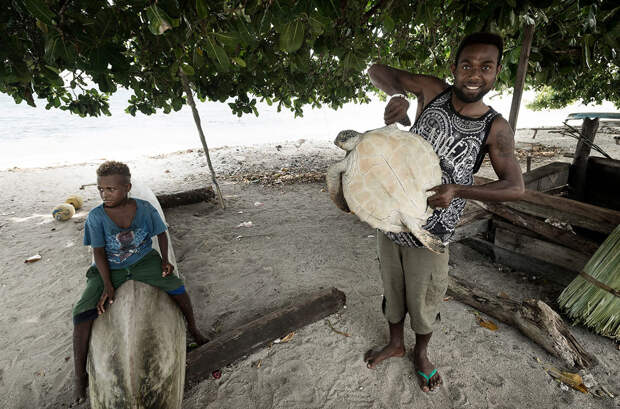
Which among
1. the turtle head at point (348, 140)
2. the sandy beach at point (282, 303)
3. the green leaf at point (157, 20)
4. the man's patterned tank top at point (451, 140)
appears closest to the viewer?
the green leaf at point (157, 20)

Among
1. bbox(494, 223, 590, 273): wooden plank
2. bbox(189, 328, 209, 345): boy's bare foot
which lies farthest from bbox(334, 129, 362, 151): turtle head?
bbox(494, 223, 590, 273): wooden plank

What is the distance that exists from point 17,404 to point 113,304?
100 centimetres

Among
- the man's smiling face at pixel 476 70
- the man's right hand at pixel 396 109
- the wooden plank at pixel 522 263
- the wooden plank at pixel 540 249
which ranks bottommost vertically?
the wooden plank at pixel 522 263

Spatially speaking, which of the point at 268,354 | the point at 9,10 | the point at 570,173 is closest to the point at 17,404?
the point at 268,354

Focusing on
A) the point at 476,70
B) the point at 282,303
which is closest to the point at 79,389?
the point at 282,303

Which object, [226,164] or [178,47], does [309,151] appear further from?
[178,47]

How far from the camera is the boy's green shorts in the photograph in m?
1.77

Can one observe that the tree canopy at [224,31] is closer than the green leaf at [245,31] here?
Yes

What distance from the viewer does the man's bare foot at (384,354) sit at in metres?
2.05

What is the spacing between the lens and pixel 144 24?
170 centimetres

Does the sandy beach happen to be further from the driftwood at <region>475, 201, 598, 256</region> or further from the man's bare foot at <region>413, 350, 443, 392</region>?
the driftwood at <region>475, 201, 598, 256</region>

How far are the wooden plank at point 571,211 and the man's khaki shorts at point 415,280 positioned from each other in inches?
47.0

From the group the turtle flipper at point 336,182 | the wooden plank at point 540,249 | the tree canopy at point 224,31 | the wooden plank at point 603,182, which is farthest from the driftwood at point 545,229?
the turtle flipper at point 336,182

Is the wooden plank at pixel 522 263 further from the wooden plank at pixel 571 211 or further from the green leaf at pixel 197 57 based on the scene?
the green leaf at pixel 197 57
